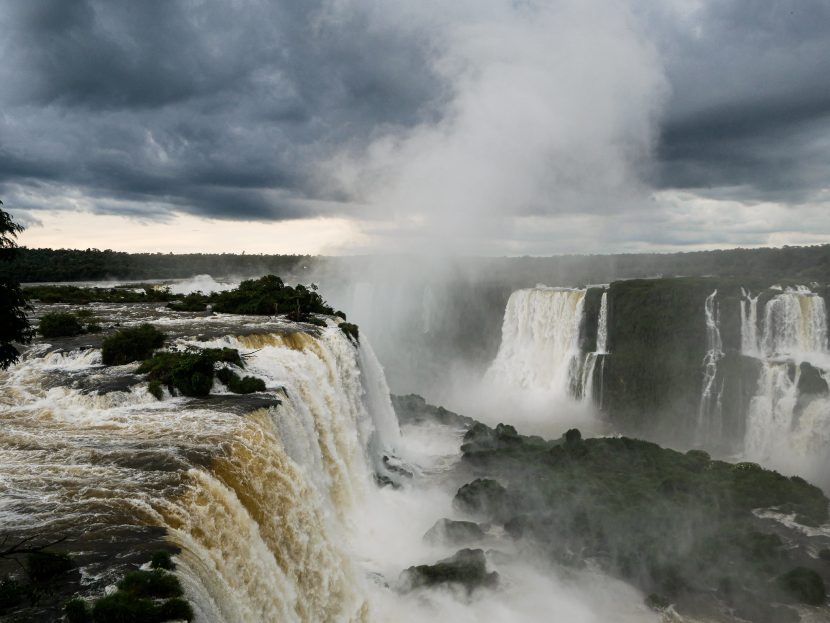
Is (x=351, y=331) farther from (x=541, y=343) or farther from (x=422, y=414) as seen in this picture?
(x=541, y=343)

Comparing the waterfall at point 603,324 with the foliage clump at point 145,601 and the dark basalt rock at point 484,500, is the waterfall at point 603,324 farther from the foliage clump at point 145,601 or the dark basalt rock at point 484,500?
the foliage clump at point 145,601

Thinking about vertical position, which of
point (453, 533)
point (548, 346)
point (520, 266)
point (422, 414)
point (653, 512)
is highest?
point (520, 266)

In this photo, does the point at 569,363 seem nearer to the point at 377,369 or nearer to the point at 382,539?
the point at 377,369

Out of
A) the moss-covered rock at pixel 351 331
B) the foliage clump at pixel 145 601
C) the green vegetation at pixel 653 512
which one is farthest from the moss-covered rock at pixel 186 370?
the green vegetation at pixel 653 512

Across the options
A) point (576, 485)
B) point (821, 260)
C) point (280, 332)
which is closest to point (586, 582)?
point (576, 485)

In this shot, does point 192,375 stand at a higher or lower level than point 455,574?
higher

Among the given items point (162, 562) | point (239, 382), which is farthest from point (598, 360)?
point (162, 562)
